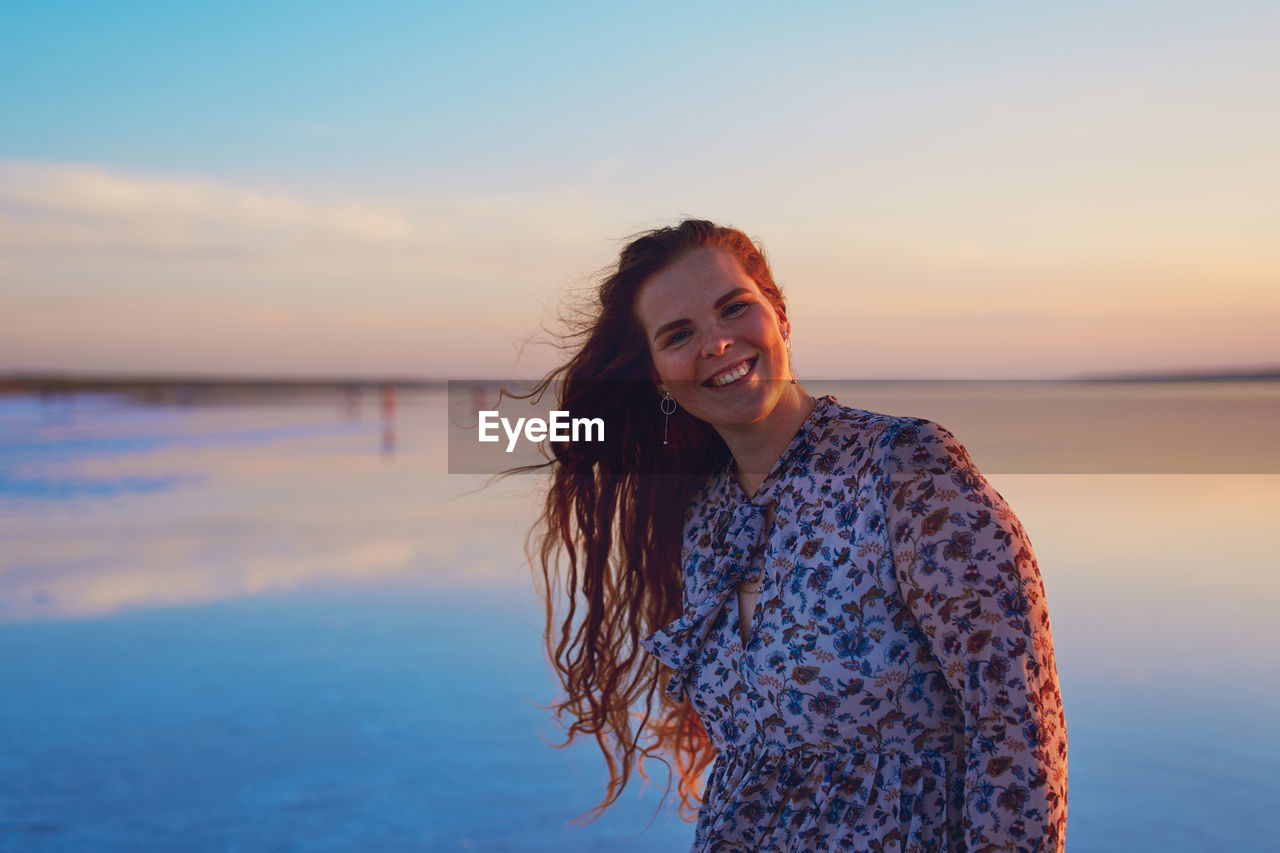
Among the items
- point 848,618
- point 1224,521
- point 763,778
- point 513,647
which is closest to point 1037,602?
point 848,618

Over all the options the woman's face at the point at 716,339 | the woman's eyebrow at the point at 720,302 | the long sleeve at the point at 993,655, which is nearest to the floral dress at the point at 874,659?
the long sleeve at the point at 993,655

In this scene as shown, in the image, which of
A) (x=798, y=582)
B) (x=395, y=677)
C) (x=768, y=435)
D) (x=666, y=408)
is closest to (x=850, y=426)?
(x=768, y=435)

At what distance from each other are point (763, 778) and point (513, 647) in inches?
152

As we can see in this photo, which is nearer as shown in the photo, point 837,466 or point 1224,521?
point 837,466

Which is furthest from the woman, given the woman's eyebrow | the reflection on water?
the reflection on water

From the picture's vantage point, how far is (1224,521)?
29.7 ft

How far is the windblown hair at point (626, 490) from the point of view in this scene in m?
2.64

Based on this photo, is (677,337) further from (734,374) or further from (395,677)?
(395,677)

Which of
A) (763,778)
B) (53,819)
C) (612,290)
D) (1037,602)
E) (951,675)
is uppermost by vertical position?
(612,290)

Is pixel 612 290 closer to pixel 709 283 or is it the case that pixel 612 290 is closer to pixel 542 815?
pixel 709 283

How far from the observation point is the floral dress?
1.77m

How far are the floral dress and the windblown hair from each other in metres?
0.35

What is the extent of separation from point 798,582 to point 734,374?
46 centimetres

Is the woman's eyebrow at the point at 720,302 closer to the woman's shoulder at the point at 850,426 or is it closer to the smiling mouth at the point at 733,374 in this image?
the smiling mouth at the point at 733,374
